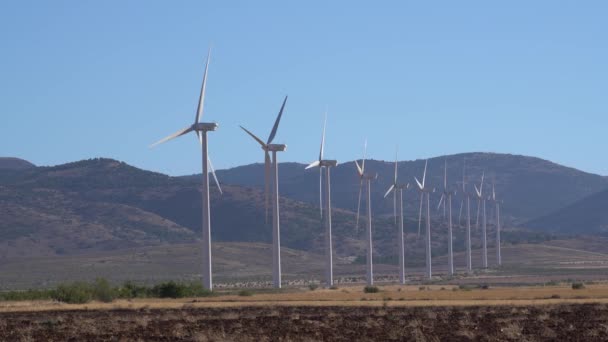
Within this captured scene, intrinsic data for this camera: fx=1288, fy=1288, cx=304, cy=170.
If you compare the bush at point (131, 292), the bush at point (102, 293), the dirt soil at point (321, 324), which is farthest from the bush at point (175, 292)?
the dirt soil at point (321, 324)

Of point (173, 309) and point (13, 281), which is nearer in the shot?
point (173, 309)

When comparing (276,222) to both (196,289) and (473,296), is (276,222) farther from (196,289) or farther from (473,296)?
(473,296)

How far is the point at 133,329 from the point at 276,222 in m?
50.6

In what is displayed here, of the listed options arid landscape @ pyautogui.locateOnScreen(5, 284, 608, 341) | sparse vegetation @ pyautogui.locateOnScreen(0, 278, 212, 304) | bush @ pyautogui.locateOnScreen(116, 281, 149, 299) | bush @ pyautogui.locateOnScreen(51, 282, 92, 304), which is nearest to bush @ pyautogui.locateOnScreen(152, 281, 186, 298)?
sparse vegetation @ pyautogui.locateOnScreen(0, 278, 212, 304)

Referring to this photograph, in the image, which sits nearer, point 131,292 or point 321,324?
point 321,324

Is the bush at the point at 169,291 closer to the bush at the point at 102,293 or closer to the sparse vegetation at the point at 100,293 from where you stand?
the sparse vegetation at the point at 100,293

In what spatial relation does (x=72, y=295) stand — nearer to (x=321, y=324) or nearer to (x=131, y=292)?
(x=131, y=292)

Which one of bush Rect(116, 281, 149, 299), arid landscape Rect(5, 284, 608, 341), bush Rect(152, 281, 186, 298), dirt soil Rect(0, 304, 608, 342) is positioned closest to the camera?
dirt soil Rect(0, 304, 608, 342)

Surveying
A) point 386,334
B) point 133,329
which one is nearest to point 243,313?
point 133,329

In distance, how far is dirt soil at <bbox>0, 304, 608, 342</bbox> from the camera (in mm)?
48000

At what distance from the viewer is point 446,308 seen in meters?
69.9

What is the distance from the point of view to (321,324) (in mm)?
55719

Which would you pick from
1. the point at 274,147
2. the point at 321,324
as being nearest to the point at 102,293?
the point at 274,147

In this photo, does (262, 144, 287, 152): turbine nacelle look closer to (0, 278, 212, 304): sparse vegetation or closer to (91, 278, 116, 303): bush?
(0, 278, 212, 304): sparse vegetation
